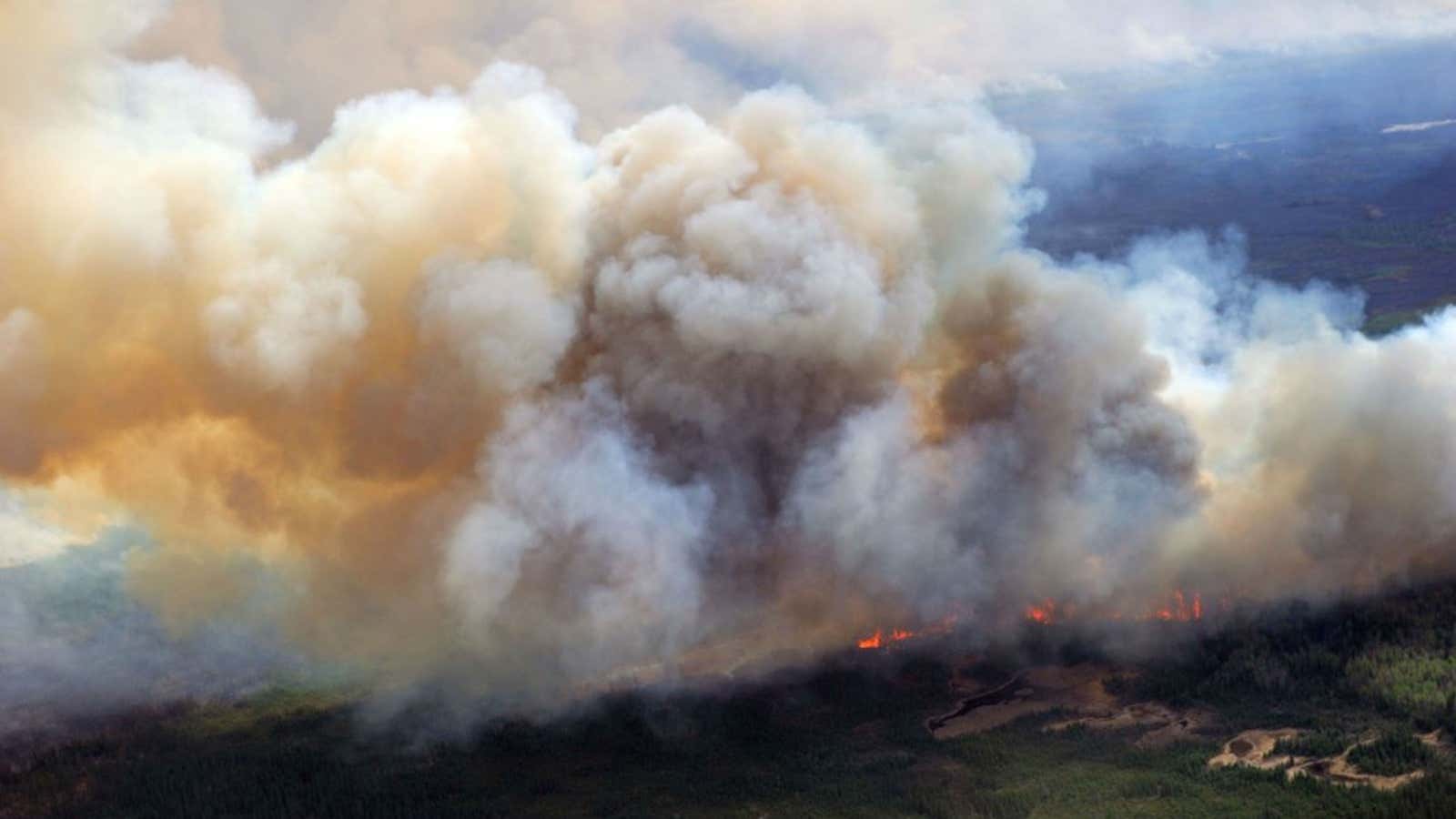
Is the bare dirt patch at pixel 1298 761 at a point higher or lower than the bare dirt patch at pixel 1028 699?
lower

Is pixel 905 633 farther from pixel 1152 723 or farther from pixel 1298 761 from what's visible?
pixel 1298 761

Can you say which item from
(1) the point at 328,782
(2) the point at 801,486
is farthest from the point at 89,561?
(2) the point at 801,486

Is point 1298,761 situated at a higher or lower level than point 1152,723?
lower

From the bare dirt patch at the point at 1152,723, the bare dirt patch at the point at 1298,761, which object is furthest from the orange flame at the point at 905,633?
the bare dirt patch at the point at 1298,761

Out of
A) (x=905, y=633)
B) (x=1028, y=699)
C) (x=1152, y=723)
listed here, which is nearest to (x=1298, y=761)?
(x=1152, y=723)

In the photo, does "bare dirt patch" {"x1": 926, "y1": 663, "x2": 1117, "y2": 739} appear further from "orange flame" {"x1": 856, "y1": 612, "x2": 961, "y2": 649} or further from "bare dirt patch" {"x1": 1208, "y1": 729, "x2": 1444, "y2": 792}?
"bare dirt patch" {"x1": 1208, "y1": 729, "x2": 1444, "y2": 792}

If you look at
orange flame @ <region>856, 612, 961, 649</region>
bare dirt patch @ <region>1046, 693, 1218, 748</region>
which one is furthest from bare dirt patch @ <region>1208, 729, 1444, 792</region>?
orange flame @ <region>856, 612, 961, 649</region>

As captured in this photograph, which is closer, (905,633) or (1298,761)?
(1298,761)

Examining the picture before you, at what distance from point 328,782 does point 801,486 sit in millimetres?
30385

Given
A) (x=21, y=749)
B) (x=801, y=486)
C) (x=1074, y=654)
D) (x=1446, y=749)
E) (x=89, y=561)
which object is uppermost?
(x=89, y=561)

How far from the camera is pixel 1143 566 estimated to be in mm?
87500

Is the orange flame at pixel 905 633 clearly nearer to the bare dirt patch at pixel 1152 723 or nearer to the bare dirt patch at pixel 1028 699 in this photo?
the bare dirt patch at pixel 1028 699

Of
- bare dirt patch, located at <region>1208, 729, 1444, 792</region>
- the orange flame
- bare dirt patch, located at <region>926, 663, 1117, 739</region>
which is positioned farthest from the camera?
the orange flame

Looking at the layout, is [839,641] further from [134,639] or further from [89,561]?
[89,561]
